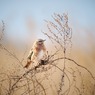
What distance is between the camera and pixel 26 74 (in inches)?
98.9

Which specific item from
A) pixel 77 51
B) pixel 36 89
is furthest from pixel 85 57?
pixel 36 89

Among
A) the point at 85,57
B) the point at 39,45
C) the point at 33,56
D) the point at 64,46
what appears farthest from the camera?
the point at 85,57

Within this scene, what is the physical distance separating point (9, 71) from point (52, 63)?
0.50 metres

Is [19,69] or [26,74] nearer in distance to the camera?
[26,74]

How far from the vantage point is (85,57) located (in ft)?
18.3

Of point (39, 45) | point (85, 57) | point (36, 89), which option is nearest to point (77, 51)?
point (85, 57)

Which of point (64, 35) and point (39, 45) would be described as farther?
point (39, 45)

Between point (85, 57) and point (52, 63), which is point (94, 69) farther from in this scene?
point (52, 63)

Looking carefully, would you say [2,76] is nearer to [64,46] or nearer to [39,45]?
[64,46]

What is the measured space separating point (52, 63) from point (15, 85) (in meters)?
0.41

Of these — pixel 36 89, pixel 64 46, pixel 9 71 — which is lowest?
pixel 36 89

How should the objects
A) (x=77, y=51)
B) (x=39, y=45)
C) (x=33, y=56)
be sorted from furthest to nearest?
(x=77, y=51) < (x=39, y=45) < (x=33, y=56)

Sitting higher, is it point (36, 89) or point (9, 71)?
point (9, 71)

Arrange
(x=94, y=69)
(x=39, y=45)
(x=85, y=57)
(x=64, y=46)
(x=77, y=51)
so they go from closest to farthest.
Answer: (x=64, y=46)
(x=39, y=45)
(x=94, y=69)
(x=85, y=57)
(x=77, y=51)
